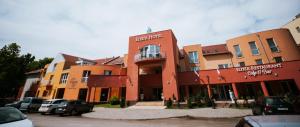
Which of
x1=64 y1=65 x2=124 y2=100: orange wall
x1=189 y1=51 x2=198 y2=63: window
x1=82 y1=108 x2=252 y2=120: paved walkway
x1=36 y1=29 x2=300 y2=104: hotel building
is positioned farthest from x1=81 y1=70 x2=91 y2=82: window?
x1=189 y1=51 x2=198 y2=63: window

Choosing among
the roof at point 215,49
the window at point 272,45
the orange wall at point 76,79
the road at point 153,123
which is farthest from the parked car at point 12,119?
the window at point 272,45

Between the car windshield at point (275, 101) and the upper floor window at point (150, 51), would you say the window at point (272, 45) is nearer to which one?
the car windshield at point (275, 101)

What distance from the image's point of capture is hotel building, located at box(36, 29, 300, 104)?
19.9 m

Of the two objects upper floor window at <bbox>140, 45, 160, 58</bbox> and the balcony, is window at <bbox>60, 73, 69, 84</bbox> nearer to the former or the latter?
the balcony

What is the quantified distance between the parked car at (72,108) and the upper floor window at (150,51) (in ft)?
36.5

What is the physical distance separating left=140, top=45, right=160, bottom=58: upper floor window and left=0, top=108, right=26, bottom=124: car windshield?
17.8 meters

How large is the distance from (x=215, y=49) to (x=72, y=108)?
25614 millimetres

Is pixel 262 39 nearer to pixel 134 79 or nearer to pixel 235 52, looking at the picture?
pixel 235 52

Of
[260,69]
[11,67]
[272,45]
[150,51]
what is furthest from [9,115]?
[11,67]

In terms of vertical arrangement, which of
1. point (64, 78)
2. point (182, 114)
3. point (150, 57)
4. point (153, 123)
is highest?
point (150, 57)

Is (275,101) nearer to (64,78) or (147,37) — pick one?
(147,37)

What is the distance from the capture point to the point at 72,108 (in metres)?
15.2

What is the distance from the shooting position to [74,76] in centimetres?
2692

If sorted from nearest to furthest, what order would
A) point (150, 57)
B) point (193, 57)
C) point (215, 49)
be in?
point (150, 57), point (193, 57), point (215, 49)
